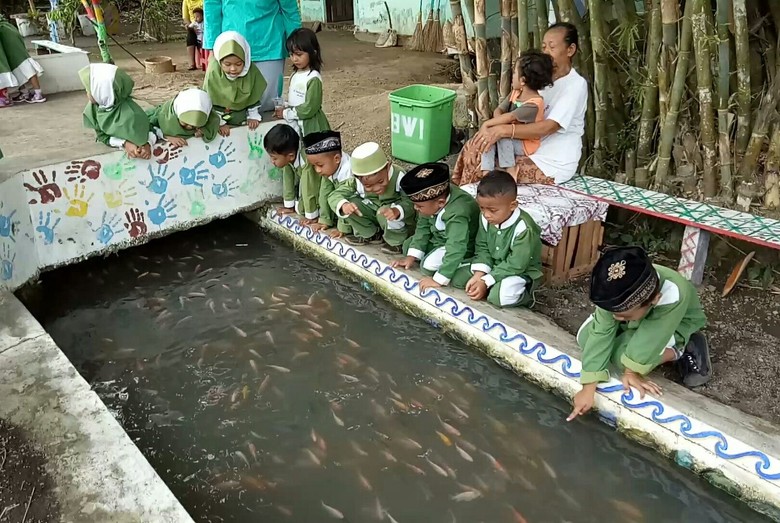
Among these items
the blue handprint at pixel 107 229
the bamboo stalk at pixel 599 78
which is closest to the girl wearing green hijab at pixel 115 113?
the blue handprint at pixel 107 229

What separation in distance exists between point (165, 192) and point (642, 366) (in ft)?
13.1

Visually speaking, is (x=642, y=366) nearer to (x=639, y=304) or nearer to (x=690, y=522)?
(x=639, y=304)

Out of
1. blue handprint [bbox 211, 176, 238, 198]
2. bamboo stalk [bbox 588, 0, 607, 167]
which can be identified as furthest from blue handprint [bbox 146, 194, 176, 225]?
bamboo stalk [bbox 588, 0, 607, 167]

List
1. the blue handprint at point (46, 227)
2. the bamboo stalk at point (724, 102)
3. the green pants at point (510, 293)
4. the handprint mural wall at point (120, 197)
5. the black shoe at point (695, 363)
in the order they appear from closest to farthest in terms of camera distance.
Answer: the black shoe at point (695, 363)
the green pants at point (510, 293)
the bamboo stalk at point (724, 102)
the handprint mural wall at point (120, 197)
the blue handprint at point (46, 227)

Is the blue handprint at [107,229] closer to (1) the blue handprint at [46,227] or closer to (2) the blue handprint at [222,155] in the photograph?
(1) the blue handprint at [46,227]

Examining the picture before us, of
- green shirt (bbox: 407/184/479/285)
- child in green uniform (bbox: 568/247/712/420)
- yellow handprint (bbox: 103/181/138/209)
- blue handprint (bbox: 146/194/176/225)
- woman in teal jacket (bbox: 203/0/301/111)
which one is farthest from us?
woman in teal jacket (bbox: 203/0/301/111)

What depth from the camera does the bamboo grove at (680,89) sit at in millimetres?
Result: 4402

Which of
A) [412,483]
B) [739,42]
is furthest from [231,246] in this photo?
[739,42]

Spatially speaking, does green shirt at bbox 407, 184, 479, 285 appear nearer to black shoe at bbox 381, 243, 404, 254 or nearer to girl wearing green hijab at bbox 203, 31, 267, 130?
black shoe at bbox 381, 243, 404, 254

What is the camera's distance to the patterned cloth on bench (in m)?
4.44

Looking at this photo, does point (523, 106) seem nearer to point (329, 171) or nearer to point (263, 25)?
point (329, 171)

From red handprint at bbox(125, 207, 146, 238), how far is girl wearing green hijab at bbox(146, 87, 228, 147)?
25.4 inches

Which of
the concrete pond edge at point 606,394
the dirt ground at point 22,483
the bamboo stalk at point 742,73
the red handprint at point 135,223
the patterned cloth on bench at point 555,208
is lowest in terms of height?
the concrete pond edge at point 606,394

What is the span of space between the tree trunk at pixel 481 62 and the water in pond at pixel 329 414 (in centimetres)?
210
